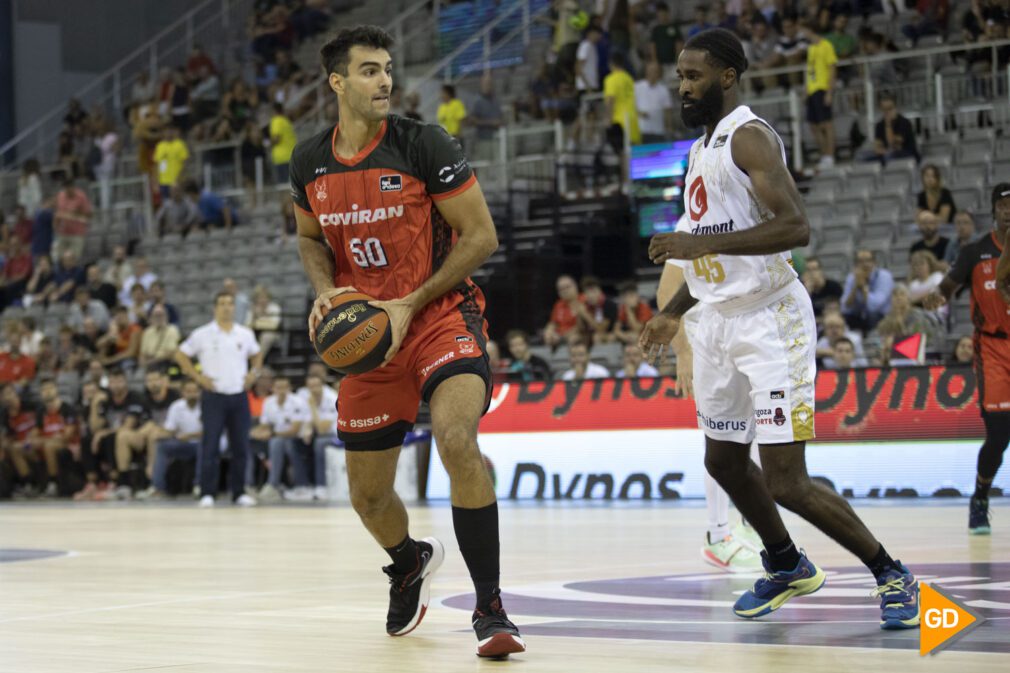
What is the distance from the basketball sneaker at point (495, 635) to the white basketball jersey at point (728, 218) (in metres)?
1.46

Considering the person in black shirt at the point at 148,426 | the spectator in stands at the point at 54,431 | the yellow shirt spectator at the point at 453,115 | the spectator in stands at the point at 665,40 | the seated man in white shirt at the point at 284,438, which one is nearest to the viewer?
the seated man in white shirt at the point at 284,438

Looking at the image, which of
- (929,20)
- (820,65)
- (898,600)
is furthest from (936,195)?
(898,600)

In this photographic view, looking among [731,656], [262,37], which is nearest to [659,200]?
[262,37]

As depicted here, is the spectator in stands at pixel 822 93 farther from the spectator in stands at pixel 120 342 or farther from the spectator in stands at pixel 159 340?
the spectator in stands at pixel 120 342

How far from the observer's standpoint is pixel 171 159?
25.1 m

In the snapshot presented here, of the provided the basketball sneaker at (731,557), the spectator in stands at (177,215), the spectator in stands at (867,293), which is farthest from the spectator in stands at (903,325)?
the spectator in stands at (177,215)

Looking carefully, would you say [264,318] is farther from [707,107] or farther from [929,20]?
[707,107]

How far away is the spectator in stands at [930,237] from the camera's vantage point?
1516cm

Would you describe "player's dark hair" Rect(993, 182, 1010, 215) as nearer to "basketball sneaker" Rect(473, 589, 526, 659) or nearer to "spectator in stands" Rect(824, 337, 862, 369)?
"spectator in stands" Rect(824, 337, 862, 369)

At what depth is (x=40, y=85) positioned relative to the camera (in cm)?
3059

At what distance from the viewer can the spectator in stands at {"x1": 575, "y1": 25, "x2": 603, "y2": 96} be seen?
2067 cm

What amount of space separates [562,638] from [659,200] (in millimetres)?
14052

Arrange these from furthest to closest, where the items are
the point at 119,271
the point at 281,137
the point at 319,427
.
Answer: the point at 281,137, the point at 119,271, the point at 319,427

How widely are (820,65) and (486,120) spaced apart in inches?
217
